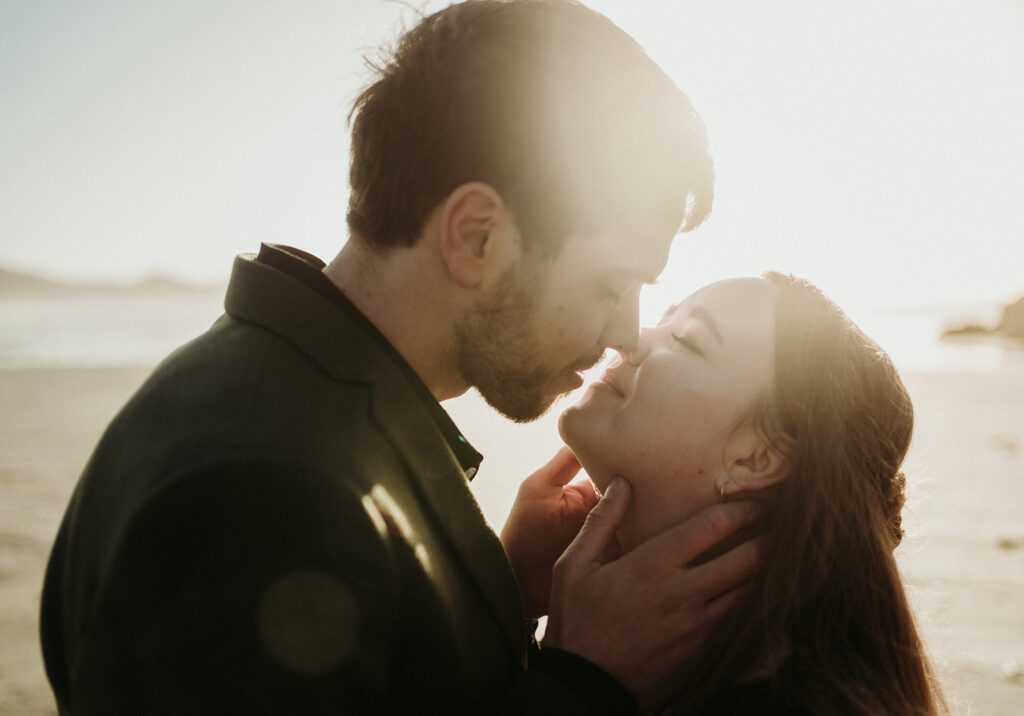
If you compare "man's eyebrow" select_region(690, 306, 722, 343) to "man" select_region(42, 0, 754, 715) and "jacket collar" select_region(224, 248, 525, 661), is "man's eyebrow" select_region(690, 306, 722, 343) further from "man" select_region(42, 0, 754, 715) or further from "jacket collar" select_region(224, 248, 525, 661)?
"jacket collar" select_region(224, 248, 525, 661)

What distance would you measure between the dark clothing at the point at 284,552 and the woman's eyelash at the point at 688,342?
1104mm

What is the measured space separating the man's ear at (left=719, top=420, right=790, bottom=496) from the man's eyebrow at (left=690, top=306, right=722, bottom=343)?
31cm

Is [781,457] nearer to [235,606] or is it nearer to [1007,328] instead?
[235,606]

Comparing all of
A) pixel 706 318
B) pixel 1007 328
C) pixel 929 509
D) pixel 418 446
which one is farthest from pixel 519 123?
pixel 1007 328

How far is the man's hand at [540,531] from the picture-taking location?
2.82m

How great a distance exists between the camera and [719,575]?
6.95 ft

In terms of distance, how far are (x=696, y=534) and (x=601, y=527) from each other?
294 millimetres

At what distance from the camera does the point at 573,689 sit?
1.75 m

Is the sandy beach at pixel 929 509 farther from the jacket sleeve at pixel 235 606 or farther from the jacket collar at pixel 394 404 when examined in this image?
the jacket sleeve at pixel 235 606

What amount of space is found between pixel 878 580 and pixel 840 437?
0.44m

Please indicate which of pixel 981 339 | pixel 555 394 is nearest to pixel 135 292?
pixel 981 339

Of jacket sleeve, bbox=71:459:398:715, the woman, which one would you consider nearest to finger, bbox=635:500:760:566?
the woman

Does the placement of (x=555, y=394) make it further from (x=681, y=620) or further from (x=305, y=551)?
(x=305, y=551)

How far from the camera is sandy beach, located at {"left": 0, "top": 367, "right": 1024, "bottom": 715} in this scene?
3970mm
